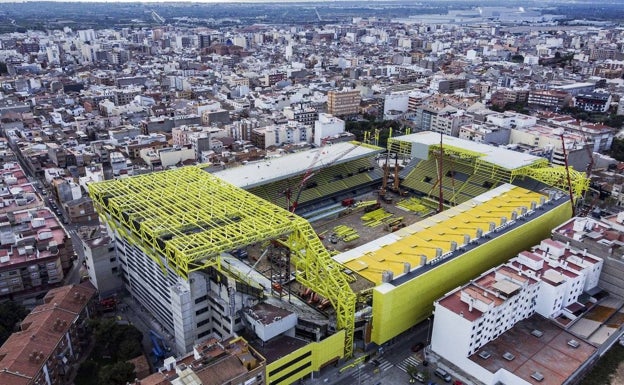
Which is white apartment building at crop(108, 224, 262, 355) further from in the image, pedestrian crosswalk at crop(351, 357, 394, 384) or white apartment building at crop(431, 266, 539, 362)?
white apartment building at crop(431, 266, 539, 362)

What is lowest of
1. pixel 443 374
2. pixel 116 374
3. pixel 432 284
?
pixel 443 374

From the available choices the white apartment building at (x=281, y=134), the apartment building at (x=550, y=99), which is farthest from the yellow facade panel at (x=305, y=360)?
the apartment building at (x=550, y=99)

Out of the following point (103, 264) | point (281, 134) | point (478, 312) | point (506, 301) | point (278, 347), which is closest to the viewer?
point (278, 347)

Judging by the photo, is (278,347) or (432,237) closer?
(278,347)

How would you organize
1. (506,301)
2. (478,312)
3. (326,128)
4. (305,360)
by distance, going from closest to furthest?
(305,360)
(478,312)
(506,301)
(326,128)

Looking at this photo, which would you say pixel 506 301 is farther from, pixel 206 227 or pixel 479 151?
pixel 479 151

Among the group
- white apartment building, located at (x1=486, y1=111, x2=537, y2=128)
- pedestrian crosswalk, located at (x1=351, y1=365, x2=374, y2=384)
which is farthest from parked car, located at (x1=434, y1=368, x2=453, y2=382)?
white apartment building, located at (x1=486, y1=111, x2=537, y2=128)

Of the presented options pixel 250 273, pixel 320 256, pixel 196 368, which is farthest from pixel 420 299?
pixel 196 368

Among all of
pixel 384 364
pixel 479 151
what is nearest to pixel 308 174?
pixel 479 151

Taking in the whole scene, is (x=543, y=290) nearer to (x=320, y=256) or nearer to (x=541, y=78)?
(x=320, y=256)
